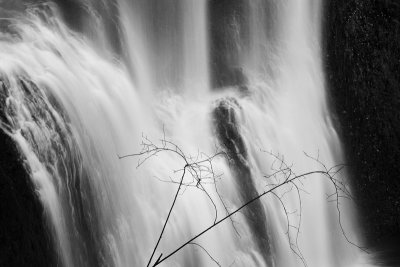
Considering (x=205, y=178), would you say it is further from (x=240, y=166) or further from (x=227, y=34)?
(x=227, y=34)

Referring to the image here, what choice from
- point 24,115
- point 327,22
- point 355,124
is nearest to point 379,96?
point 355,124

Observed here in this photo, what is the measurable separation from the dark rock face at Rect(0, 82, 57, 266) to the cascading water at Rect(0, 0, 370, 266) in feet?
0.36

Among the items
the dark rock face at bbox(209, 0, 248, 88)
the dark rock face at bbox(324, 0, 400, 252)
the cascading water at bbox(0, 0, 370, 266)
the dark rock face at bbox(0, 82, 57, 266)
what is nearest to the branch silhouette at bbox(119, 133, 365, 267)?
the cascading water at bbox(0, 0, 370, 266)

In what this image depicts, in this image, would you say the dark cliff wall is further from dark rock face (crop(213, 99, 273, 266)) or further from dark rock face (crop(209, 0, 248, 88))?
dark rock face (crop(209, 0, 248, 88))

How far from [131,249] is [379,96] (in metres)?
6.43

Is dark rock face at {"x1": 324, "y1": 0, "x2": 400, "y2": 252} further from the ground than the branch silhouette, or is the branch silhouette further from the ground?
dark rock face at {"x1": 324, "y1": 0, "x2": 400, "y2": 252}

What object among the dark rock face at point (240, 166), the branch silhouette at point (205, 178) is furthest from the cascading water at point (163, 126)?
the branch silhouette at point (205, 178)

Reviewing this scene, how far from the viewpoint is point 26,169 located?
630cm

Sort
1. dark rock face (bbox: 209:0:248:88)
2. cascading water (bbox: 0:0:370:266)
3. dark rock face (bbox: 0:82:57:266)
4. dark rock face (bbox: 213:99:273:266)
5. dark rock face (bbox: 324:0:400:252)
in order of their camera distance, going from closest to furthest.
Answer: dark rock face (bbox: 0:82:57:266) < cascading water (bbox: 0:0:370:266) < dark rock face (bbox: 213:99:273:266) < dark rock face (bbox: 209:0:248:88) < dark rock face (bbox: 324:0:400:252)

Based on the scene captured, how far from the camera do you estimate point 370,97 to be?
501 inches

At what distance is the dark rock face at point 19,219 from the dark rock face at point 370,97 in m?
6.98

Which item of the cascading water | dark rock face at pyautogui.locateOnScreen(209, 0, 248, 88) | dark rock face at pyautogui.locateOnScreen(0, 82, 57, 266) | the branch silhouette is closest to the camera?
the branch silhouette

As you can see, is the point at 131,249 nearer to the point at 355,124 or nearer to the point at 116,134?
the point at 116,134

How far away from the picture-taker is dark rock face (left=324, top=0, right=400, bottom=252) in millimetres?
12469
